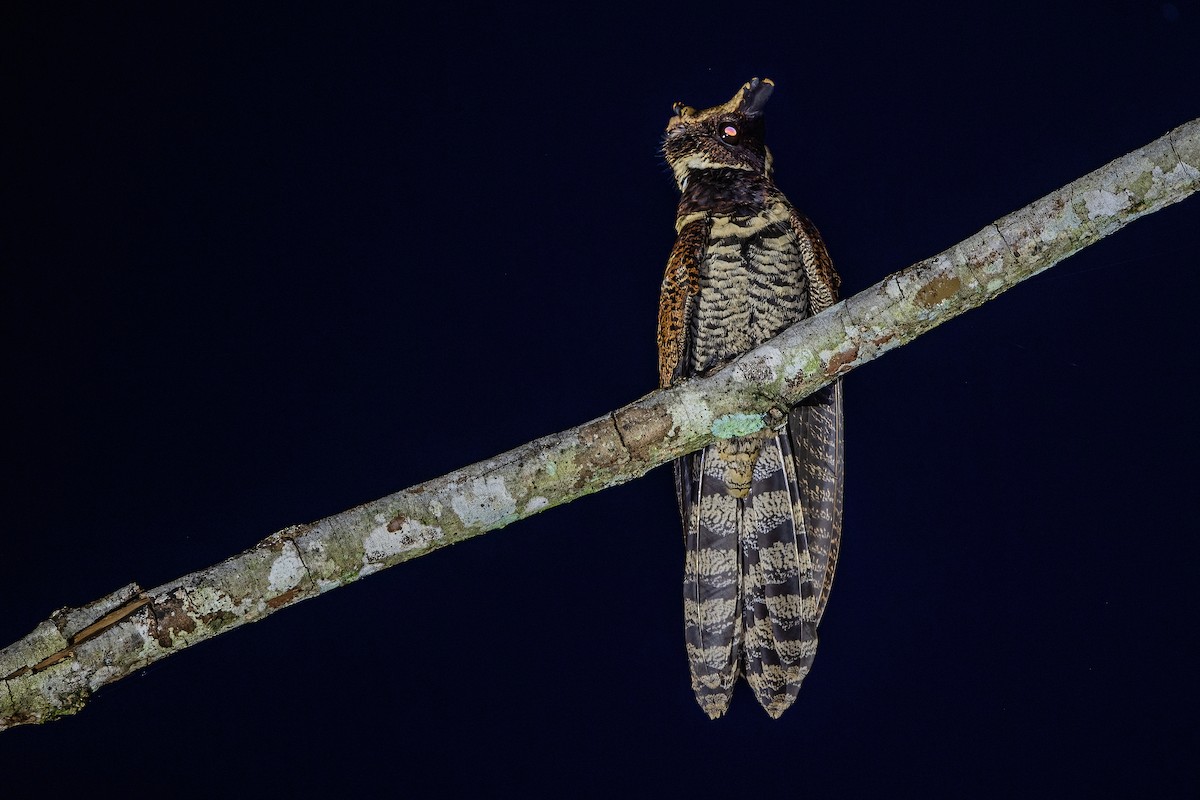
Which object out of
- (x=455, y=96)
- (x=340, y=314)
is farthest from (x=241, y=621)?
(x=455, y=96)

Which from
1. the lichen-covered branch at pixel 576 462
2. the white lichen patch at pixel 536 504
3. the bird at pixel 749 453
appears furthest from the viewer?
the bird at pixel 749 453

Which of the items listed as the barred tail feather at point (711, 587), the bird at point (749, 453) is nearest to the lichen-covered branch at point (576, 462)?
the bird at point (749, 453)

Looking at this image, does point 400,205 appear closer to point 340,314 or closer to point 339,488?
point 340,314

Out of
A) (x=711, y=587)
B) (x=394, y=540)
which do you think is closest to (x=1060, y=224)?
(x=711, y=587)

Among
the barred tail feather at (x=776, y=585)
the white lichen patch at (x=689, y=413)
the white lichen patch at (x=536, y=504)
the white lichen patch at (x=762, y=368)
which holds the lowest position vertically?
the barred tail feather at (x=776, y=585)

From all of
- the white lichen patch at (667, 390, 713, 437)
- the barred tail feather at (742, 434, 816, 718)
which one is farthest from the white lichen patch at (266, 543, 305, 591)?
the barred tail feather at (742, 434, 816, 718)

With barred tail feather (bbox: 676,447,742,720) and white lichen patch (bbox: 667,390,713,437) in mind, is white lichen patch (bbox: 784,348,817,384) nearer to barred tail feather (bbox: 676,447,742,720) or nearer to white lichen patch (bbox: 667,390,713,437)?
white lichen patch (bbox: 667,390,713,437)

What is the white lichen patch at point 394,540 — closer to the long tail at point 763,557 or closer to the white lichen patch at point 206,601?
the white lichen patch at point 206,601

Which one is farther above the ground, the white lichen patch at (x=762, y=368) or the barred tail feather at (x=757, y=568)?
the white lichen patch at (x=762, y=368)
